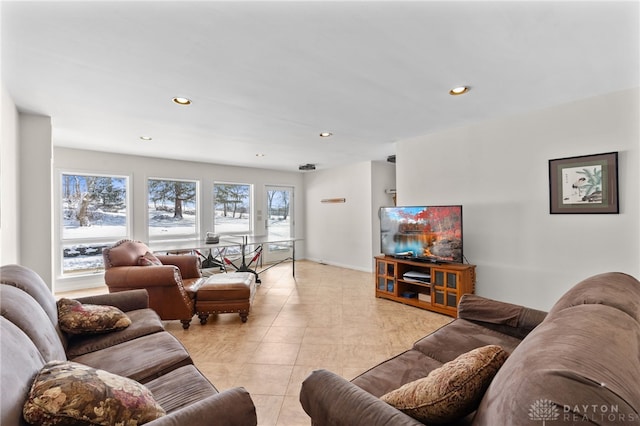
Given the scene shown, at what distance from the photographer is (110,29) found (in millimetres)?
1585

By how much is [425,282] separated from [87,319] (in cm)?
329

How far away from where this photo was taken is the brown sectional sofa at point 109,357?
3.00 feet

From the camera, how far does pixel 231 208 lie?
6.40 m

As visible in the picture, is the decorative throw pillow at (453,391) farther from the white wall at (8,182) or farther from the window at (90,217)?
the window at (90,217)

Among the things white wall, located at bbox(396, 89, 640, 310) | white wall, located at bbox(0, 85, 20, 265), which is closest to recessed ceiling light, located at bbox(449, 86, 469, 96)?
white wall, located at bbox(396, 89, 640, 310)

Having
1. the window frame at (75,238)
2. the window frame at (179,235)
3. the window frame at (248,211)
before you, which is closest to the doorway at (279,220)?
the window frame at (248,211)

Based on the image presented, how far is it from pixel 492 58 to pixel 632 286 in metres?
1.55

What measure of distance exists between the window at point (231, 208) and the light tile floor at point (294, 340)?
7.99 feet

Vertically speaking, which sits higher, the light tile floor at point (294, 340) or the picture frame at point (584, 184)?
the picture frame at point (584, 184)

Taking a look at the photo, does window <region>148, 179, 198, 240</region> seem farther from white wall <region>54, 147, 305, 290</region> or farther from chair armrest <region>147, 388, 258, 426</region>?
chair armrest <region>147, 388, 258, 426</region>

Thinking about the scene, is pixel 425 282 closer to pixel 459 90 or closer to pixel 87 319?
pixel 459 90

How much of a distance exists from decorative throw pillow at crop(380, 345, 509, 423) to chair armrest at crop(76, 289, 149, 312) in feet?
7.11

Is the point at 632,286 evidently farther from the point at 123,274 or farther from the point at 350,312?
the point at 123,274

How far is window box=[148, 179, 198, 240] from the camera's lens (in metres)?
5.42
